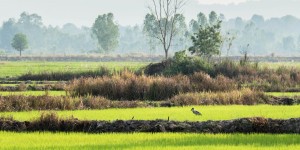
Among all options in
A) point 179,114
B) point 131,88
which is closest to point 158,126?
point 179,114

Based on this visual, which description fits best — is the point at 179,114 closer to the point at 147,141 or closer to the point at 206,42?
the point at 147,141

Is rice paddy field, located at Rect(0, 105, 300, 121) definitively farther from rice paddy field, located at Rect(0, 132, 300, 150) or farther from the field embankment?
rice paddy field, located at Rect(0, 132, 300, 150)

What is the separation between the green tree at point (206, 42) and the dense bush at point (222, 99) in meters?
26.8

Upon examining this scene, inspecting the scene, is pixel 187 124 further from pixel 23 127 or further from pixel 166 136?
pixel 23 127

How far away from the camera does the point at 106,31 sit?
481 ft

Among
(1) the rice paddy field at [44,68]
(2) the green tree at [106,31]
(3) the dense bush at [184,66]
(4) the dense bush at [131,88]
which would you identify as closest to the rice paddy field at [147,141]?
(4) the dense bush at [131,88]

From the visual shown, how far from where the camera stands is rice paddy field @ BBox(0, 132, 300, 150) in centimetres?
1382

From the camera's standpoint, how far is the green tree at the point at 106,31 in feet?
477

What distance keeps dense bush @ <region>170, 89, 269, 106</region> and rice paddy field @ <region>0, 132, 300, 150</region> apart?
12.0 meters

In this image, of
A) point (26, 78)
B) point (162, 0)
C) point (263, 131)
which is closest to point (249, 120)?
point (263, 131)

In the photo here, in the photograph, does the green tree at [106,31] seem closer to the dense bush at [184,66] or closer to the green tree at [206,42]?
the green tree at [206,42]

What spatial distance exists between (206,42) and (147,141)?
42770mm

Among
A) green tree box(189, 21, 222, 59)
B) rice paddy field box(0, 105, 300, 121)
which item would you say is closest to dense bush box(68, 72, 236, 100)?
rice paddy field box(0, 105, 300, 121)

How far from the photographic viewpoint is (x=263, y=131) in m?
17.4
